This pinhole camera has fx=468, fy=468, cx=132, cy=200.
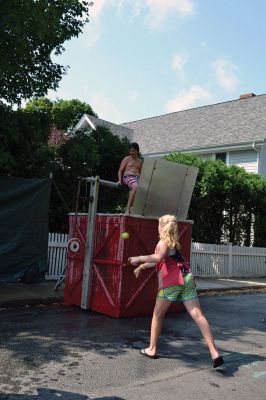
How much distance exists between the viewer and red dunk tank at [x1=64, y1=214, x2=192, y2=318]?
770 centimetres

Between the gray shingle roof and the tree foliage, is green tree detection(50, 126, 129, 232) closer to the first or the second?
the tree foliage

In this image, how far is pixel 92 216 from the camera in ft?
26.8

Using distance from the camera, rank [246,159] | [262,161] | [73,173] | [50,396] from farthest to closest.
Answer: [246,159] < [262,161] < [73,173] < [50,396]

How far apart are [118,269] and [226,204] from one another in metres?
9.23

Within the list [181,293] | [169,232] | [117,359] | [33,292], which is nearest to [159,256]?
[169,232]

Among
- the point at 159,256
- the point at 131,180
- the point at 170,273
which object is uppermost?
the point at 131,180

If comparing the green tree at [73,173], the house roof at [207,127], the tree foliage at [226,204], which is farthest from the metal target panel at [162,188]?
the house roof at [207,127]

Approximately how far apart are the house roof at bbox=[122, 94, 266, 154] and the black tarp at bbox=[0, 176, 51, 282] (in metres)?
14.2

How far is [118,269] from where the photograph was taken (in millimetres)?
7711

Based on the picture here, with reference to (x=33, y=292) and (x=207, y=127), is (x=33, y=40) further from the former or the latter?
(x=207, y=127)

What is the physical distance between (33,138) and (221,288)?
238 inches

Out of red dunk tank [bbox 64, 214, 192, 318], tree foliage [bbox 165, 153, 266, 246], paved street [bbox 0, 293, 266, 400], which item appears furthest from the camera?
tree foliage [bbox 165, 153, 266, 246]

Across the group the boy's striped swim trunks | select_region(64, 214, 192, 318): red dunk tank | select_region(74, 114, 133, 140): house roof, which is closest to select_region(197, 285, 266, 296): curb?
select_region(64, 214, 192, 318): red dunk tank

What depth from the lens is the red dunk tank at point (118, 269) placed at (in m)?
7.70
